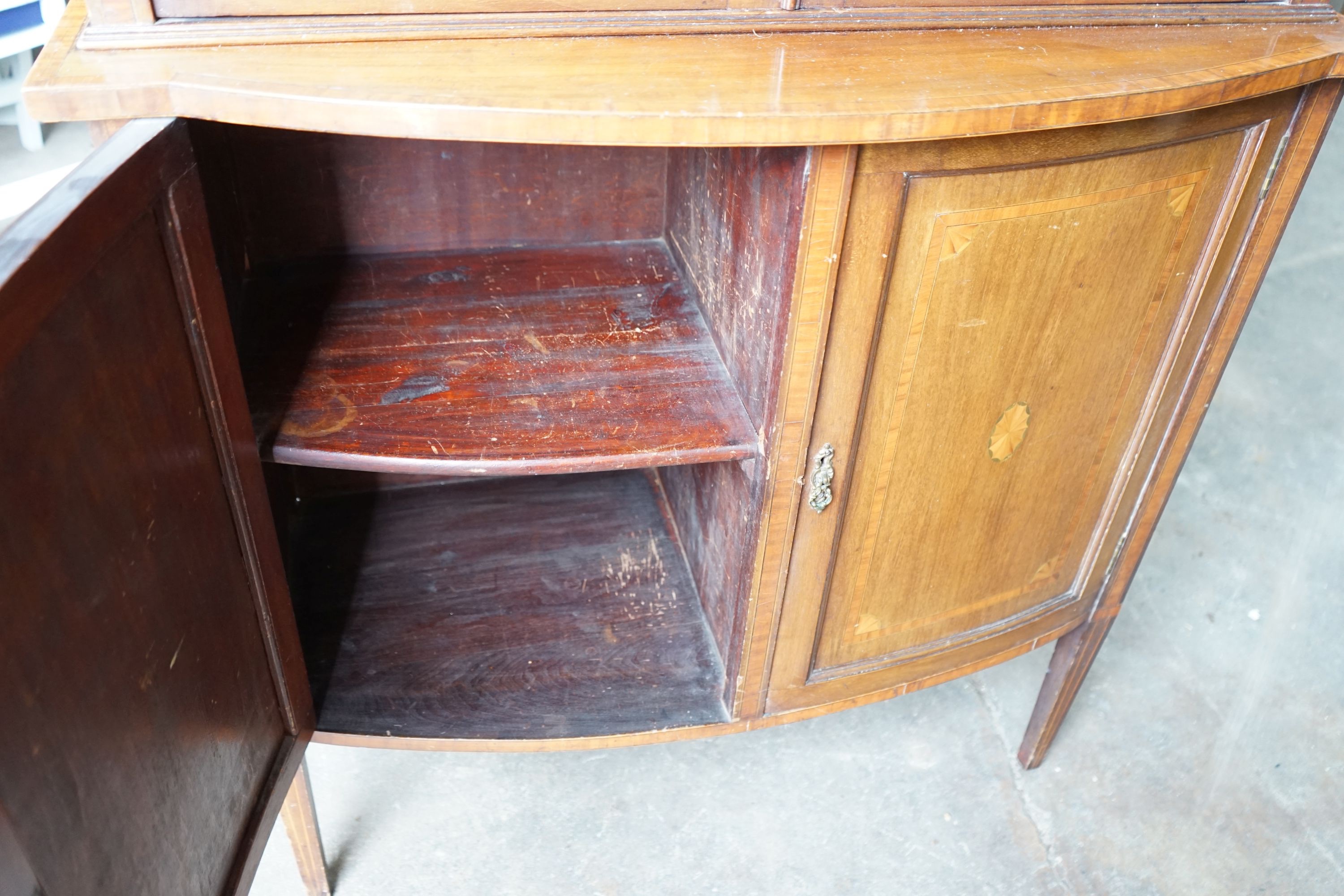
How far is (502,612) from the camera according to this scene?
1.15 m

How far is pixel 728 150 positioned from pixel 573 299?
241 mm

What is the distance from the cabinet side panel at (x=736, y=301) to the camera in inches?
30.2

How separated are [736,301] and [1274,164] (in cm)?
47

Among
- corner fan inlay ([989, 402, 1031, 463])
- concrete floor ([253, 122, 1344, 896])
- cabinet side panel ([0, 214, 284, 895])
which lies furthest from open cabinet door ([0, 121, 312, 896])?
corner fan inlay ([989, 402, 1031, 463])

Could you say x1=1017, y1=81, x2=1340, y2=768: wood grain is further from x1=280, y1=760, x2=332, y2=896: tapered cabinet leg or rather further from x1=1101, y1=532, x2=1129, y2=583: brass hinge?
x1=280, y1=760, x2=332, y2=896: tapered cabinet leg

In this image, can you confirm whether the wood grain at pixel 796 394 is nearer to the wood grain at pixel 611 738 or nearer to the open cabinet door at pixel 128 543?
the wood grain at pixel 611 738

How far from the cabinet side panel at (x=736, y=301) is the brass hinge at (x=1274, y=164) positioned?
44 centimetres

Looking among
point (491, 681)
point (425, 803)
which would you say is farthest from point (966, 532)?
point (425, 803)

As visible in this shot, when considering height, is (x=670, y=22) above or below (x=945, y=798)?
above

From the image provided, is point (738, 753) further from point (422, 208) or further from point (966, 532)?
point (422, 208)

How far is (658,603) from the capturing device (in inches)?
45.8

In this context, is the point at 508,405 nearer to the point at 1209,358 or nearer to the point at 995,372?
the point at 995,372

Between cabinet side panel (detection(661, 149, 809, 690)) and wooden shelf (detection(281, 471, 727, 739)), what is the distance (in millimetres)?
68

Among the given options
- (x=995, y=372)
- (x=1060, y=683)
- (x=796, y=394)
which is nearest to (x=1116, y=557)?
(x=1060, y=683)
